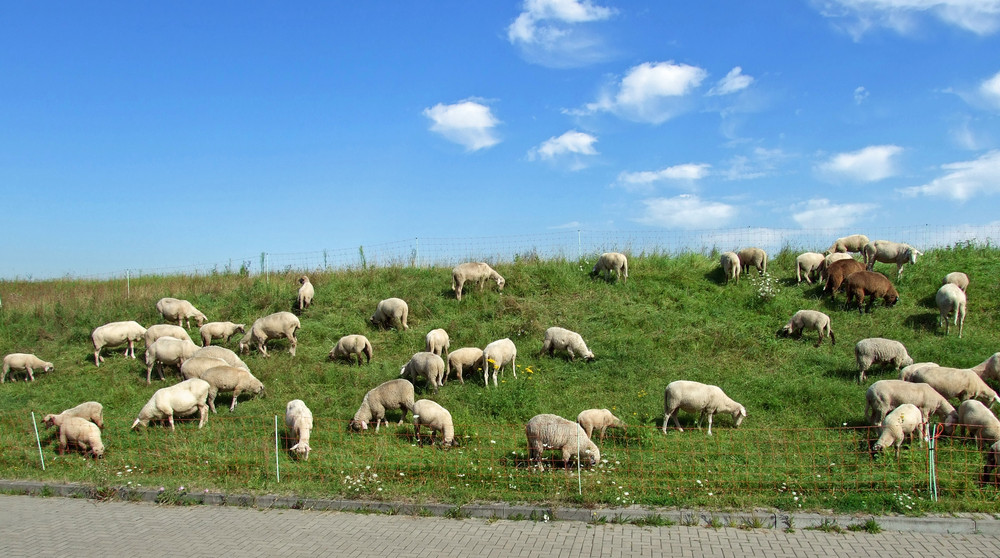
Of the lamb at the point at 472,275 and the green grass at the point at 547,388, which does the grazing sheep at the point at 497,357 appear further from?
the lamb at the point at 472,275

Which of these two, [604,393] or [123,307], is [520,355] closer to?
[604,393]

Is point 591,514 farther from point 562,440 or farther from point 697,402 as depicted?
point 697,402

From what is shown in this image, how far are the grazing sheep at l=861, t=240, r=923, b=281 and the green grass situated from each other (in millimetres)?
475

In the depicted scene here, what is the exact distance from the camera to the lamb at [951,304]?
1612 centimetres

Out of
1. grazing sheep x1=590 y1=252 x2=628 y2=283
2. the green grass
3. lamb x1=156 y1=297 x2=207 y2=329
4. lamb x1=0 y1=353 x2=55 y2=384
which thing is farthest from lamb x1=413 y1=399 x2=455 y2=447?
lamb x1=0 y1=353 x2=55 y2=384

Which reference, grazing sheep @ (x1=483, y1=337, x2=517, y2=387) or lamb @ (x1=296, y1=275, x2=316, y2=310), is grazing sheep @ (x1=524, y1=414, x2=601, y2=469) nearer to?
grazing sheep @ (x1=483, y1=337, x2=517, y2=387)

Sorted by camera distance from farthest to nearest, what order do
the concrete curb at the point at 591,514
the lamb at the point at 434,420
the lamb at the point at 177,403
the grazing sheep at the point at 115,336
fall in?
the grazing sheep at the point at 115,336, the lamb at the point at 177,403, the lamb at the point at 434,420, the concrete curb at the point at 591,514

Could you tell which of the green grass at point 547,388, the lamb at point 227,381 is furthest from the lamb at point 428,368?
the lamb at point 227,381

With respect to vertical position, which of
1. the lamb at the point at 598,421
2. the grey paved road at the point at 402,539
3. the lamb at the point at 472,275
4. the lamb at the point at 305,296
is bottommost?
the grey paved road at the point at 402,539

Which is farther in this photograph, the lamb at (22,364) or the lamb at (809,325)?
the lamb at (22,364)


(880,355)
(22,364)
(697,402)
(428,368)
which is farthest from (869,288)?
(22,364)

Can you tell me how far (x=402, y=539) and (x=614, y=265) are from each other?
15.6 meters

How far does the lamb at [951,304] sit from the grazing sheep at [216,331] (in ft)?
65.5

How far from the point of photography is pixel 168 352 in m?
15.8
